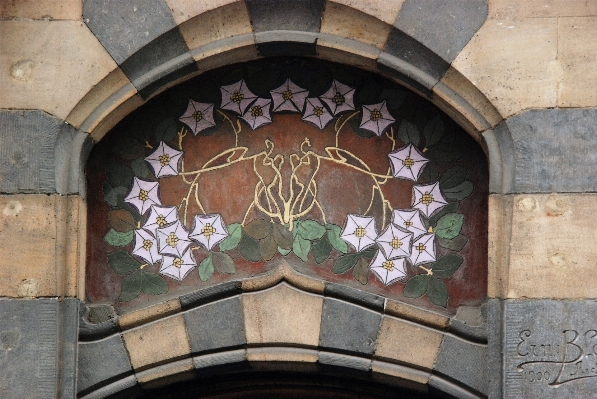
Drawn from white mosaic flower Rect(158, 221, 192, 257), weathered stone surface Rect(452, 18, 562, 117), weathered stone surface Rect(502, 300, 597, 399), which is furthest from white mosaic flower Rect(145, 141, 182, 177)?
weathered stone surface Rect(502, 300, 597, 399)

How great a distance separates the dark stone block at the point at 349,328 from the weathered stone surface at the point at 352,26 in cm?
109

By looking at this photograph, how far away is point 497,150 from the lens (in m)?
5.81

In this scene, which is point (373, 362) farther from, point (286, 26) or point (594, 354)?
point (286, 26)

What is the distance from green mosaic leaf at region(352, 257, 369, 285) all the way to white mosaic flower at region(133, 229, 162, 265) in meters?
0.82

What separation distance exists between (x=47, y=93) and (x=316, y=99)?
113 centimetres

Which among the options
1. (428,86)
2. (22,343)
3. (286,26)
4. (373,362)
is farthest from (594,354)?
(22,343)

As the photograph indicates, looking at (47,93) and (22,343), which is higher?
(47,93)

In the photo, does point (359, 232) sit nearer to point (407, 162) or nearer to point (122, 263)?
point (407, 162)

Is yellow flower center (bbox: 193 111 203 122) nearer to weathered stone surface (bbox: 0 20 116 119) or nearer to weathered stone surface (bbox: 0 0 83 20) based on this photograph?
weathered stone surface (bbox: 0 20 116 119)

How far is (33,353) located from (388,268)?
4.89 feet

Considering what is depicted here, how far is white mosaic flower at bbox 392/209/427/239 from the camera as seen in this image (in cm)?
604

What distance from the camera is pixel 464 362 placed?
5.78 metres

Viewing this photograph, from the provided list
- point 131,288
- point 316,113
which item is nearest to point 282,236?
point 316,113

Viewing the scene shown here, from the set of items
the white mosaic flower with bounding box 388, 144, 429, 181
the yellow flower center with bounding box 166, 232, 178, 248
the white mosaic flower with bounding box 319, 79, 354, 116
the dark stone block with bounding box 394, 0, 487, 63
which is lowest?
the yellow flower center with bounding box 166, 232, 178, 248
